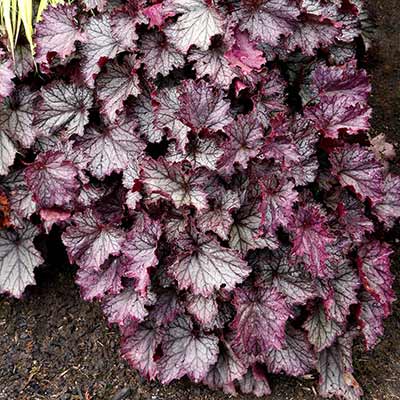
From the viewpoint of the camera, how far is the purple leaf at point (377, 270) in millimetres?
2525

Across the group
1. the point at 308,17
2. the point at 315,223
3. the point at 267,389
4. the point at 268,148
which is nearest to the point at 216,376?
the point at 267,389

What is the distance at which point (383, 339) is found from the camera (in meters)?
2.84

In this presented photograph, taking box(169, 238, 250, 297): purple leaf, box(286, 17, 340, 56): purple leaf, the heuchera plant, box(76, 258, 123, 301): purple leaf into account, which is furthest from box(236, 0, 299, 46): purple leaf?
box(76, 258, 123, 301): purple leaf

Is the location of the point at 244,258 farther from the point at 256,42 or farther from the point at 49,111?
the point at 49,111

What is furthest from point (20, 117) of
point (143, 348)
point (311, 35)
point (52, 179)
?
point (311, 35)

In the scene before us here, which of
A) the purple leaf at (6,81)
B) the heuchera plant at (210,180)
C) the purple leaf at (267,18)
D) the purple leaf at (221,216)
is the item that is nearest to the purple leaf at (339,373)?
the heuchera plant at (210,180)

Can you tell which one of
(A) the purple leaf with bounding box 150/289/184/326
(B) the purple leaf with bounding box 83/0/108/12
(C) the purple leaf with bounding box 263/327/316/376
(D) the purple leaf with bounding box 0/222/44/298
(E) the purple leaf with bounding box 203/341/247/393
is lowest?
(E) the purple leaf with bounding box 203/341/247/393

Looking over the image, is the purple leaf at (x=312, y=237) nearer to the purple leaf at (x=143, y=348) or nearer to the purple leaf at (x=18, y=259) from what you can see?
the purple leaf at (x=143, y=348)

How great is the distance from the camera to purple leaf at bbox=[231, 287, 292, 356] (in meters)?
2.30

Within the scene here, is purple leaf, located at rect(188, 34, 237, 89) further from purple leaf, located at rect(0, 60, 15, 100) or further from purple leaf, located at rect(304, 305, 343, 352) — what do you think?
purple leaf, located at rect(304, 305, 343, 352)

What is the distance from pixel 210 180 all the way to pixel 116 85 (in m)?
0.52

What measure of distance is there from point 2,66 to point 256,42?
993 millimetres

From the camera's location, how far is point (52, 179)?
99.1 inches

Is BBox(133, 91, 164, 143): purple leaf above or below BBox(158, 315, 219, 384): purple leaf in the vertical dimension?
above
